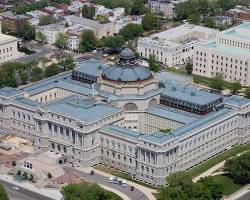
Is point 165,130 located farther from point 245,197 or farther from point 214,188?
point 214,188

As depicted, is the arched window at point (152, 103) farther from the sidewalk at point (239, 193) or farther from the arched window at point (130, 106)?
the sidewalk at point (239, 193)

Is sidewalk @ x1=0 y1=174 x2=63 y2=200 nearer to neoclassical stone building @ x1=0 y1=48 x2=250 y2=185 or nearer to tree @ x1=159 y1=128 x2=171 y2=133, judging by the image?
neoclassical stone building @ x1=0 y1=48 x2=250 y2=185

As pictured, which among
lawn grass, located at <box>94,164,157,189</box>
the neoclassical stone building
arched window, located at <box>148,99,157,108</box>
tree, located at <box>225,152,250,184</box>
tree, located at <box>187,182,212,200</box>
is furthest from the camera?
arched window, located at <box>148,99,157,108</box>

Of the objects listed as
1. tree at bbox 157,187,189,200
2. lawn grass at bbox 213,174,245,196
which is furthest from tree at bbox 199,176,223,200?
tree at bbox 157,187,189,200

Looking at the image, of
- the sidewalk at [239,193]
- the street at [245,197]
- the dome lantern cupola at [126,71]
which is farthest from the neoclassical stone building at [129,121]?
the street at [245,197]

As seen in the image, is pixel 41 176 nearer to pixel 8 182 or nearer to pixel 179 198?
pixel 8 182

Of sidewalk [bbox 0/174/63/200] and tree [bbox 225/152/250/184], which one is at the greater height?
tree [bbox 225/152/250/184]
